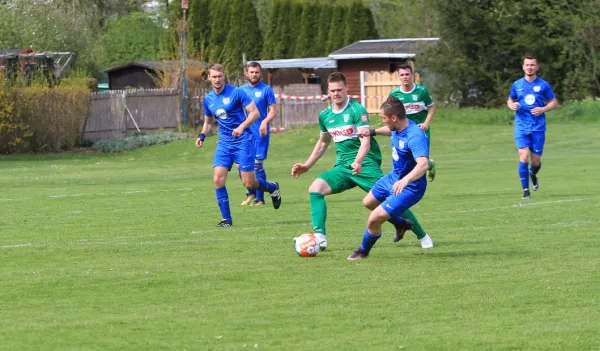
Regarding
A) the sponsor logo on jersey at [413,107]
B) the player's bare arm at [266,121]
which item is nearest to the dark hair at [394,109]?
the sponsor logo on jersey at [413,107]

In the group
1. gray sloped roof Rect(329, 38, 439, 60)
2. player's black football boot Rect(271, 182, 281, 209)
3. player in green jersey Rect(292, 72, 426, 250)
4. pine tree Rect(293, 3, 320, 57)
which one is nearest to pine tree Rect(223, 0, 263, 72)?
pine tree Rect(293, 3, 320, 57)

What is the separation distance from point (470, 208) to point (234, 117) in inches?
147

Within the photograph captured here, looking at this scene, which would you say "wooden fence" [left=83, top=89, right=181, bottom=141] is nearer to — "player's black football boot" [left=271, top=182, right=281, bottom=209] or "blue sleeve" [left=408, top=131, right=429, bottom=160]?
"player's black football boot" [left=271, top=182, right=281, bottom=209]

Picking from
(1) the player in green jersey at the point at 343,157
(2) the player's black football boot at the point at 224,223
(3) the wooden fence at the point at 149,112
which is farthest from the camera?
(3) the wooden fence at the point at 149,112

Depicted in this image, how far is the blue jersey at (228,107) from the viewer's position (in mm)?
14742

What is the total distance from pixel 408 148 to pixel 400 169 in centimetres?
31

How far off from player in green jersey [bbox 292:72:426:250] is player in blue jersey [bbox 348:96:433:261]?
65cm

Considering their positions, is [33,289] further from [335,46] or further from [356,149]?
[335,46]

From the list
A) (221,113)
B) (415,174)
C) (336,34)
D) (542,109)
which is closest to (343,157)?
(415,174)

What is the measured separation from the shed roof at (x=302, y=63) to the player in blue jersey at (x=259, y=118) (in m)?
38.6

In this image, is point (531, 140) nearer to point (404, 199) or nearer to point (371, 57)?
point (404, 199)

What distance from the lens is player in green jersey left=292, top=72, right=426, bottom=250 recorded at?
1120cm

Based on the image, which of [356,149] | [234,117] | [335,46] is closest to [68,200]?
[234,117]

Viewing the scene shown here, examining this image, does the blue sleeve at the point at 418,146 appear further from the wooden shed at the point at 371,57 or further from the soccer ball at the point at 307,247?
the wooden shed at the point at 371,57
